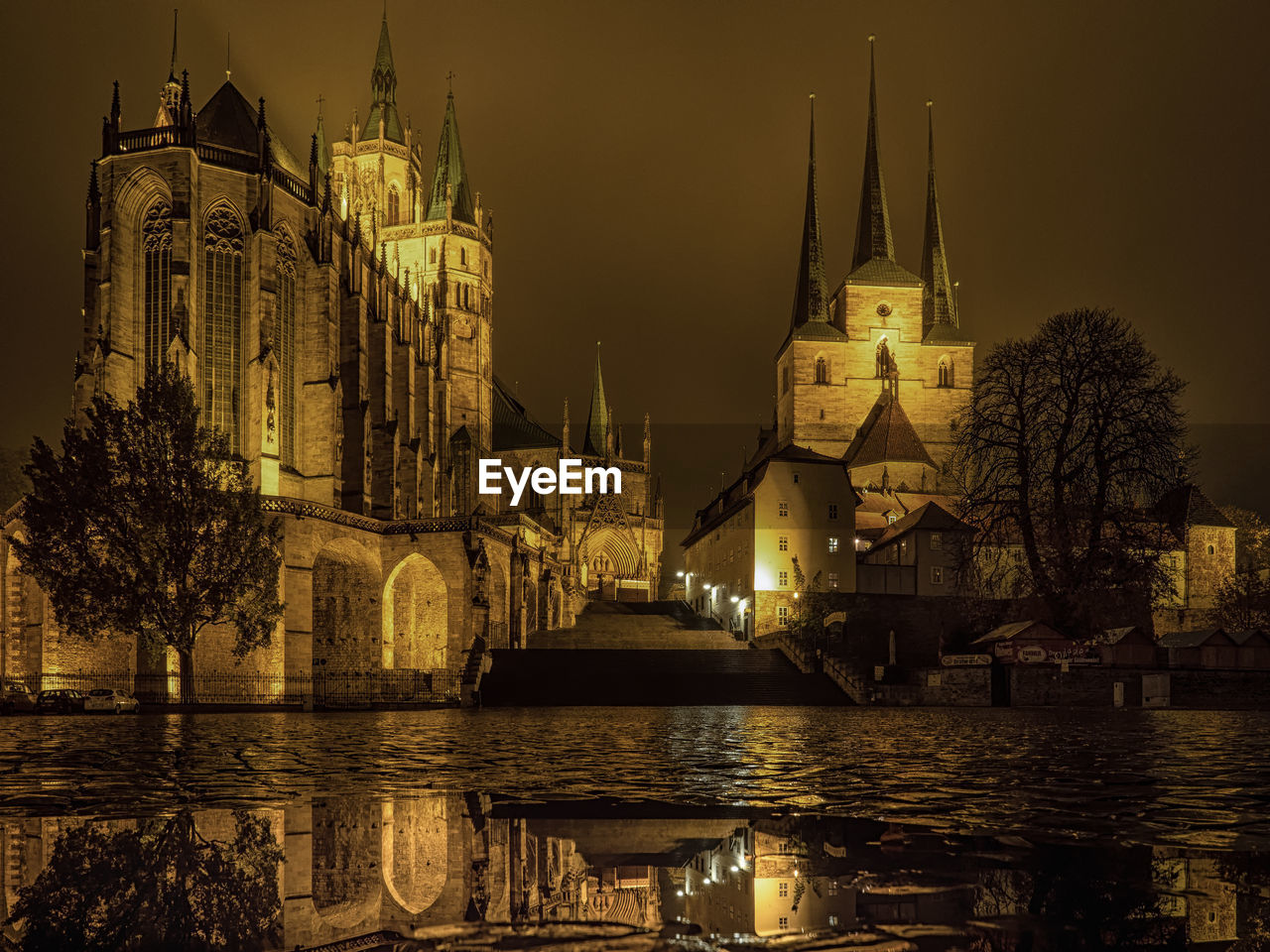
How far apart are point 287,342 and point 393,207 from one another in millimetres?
49994

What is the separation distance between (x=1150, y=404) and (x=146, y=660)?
33316mm

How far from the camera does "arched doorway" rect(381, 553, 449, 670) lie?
51.8 metres

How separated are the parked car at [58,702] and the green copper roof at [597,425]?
2760 inches

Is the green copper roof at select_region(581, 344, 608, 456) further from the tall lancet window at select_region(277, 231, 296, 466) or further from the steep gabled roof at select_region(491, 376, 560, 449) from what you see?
the tall lancet window at select_region(277, 231, 296, 466)

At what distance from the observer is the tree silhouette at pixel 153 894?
426cm

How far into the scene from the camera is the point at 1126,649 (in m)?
37.2

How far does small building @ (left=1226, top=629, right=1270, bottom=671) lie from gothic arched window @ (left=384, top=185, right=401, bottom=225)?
246 feet

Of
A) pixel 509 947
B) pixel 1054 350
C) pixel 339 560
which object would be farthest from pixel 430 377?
pixel 509 947

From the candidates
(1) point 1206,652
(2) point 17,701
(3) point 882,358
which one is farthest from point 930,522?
(2) point 17,701

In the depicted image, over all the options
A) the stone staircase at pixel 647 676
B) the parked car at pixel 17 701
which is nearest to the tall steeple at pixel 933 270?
the stone staircase at pixel 647 676

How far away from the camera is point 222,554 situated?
116 ft

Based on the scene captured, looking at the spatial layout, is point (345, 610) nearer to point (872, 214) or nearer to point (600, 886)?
point (600, 886)

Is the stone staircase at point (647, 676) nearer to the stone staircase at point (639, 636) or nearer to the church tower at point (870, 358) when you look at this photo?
the stone staircase at point (639, 636)

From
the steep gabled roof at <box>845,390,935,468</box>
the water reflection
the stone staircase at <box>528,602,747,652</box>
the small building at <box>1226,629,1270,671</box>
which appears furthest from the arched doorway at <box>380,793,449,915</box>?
the steep gabled roof at <box>845,390,935,468</box>
